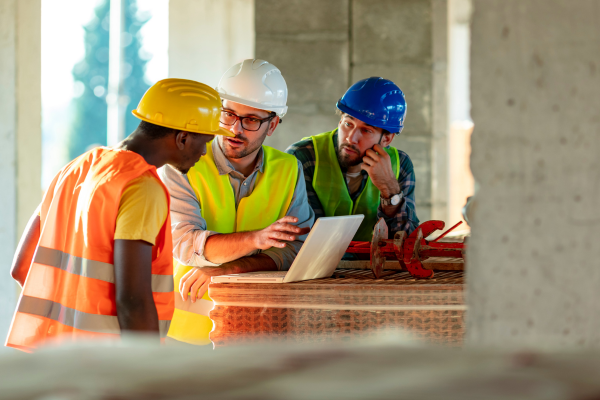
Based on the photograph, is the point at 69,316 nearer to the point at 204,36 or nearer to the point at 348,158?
the point at 348,158

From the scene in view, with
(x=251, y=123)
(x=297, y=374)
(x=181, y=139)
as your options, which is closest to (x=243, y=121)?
(x=251, y=123)

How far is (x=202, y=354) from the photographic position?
1.88ft

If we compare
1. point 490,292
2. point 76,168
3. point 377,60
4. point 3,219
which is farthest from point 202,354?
point 377,60

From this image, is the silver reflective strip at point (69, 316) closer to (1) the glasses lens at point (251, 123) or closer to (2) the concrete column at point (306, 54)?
(1) the glasses lens at point (251, 123)

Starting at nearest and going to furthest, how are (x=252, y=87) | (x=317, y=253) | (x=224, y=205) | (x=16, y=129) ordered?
(x=317, y=253) → (x=224, y=205) → (x=252, y=87) → (x=16, y=129)

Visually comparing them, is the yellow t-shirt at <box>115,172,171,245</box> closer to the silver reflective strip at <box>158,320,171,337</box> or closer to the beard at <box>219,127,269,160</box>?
the silver reflective strip at <box>158,320,171,337</box>

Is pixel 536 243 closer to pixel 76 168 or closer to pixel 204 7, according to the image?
pixel 76 168

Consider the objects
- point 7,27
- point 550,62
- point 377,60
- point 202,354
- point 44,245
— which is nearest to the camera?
point 202,354

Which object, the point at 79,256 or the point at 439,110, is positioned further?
the point at 439,110

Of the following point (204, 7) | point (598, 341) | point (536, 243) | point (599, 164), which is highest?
point (204, 7)

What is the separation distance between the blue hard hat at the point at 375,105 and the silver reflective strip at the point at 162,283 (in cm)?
195

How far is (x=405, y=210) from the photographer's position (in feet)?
12.0

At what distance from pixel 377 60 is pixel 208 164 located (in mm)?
3878

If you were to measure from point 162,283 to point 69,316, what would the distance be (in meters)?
0.36
